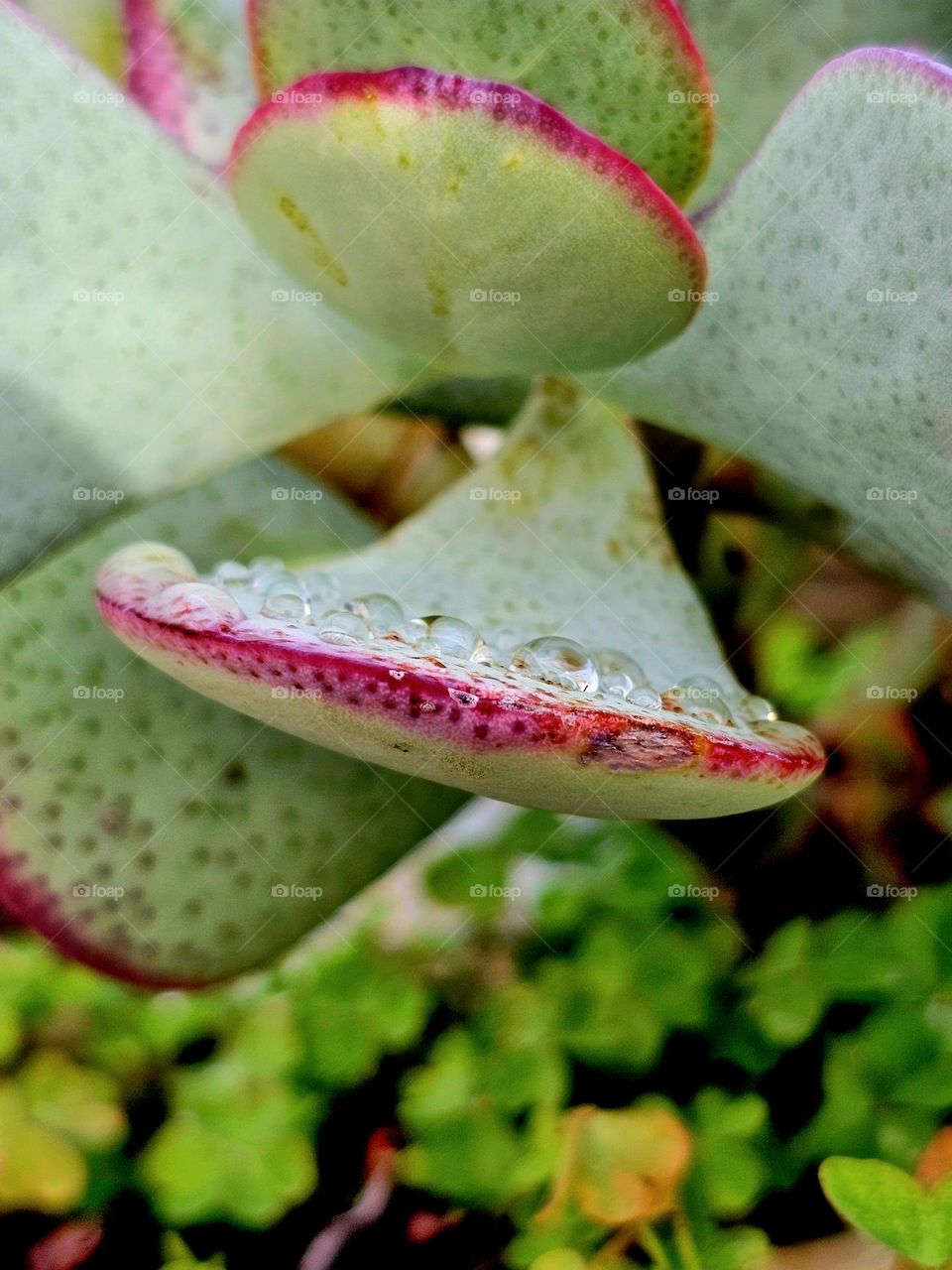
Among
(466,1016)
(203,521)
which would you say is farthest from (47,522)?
(466,1016)

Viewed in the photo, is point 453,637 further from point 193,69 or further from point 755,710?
point 193,69

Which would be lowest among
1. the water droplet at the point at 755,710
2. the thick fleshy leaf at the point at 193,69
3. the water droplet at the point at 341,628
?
the water droplet at the point at 755,710

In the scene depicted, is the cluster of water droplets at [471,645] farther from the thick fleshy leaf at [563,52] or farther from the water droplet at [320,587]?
the thick fleshy leaf at [563,52]

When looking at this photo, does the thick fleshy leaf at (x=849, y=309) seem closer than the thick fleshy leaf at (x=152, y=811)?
Yes

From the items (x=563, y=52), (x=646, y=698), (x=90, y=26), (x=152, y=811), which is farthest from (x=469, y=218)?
(x=90, y=26)

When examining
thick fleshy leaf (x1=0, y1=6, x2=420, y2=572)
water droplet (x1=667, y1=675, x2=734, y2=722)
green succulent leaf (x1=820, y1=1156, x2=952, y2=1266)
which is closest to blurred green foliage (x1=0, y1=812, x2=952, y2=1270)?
green succulent leaf (x1=820, y1=1156, x2=952, y2=1266)

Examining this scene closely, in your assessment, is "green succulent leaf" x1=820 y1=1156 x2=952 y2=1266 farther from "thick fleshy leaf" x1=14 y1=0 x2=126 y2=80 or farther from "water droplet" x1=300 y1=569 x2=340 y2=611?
"thick fleshy leaf" x1=14 y1=0 x2=126 y2=80

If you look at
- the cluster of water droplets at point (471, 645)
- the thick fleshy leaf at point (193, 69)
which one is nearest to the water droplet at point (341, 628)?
the cluster of water droplets at point (471, 645)
